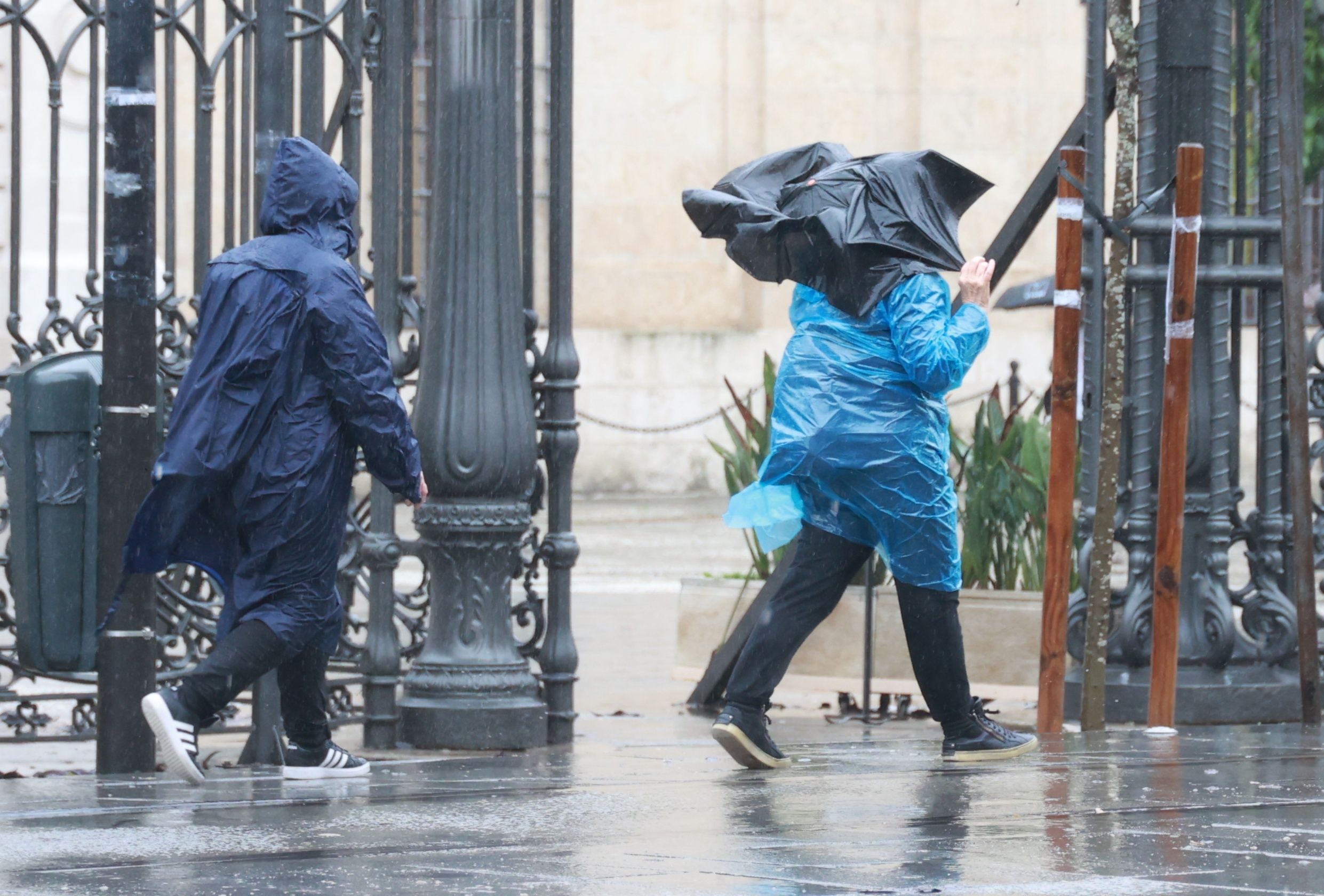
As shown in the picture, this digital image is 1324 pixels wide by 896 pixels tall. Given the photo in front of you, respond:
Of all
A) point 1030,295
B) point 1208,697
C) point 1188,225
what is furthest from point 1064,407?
point 1030,295

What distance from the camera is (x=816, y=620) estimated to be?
6.04 m

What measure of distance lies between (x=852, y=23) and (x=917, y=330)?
55.4ft

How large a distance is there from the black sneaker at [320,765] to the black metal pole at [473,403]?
87 centimetres

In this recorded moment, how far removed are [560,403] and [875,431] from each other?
5.58 feet

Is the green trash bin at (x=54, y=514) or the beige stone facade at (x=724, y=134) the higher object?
the beige stone facade at (x=724, y=134)

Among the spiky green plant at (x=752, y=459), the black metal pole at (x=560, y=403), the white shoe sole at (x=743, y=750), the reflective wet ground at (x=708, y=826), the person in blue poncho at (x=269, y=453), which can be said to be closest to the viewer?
the reflective wet ground at (x=708, y=826)

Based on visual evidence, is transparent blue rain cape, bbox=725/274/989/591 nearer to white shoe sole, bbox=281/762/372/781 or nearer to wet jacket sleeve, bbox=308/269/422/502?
wet jacket sleeve, bbox=308/269/422/502

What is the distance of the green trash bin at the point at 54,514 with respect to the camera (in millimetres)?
6059

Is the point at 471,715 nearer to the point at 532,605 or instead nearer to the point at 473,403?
the point at 532,605

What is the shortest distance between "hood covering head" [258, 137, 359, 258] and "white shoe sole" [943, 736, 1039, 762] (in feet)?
7.18

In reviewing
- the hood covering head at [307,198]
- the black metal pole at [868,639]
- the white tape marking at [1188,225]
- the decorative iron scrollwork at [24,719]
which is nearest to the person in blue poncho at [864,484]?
the white tape marking at [1188,225]

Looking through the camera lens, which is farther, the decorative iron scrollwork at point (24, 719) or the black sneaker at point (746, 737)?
the decorative iron scrollwork at point (24, 719)

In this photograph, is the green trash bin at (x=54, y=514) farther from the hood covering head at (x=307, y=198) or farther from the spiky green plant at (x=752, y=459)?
the spiky green plant at (x=752, y=459)

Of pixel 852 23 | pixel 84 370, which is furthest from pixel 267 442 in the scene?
pixel 852 23
